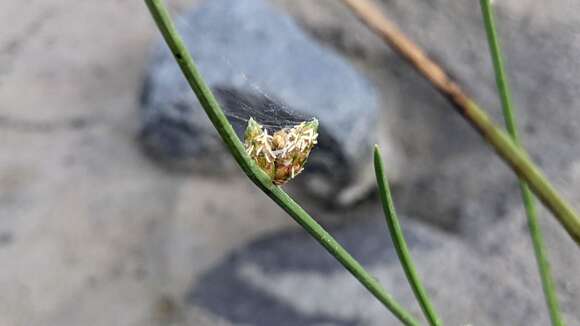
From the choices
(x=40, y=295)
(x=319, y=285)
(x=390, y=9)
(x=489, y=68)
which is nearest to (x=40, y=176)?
(x=40, y=295)

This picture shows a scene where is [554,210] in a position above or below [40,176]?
above

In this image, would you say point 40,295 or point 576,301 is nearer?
point 576,301

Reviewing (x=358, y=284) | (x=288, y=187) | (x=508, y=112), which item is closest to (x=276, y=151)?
(x=508, y=112)

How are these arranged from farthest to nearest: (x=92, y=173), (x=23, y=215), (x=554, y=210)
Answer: (x=92, y=173) < (x=23, y=215) < (x=554, y=210)

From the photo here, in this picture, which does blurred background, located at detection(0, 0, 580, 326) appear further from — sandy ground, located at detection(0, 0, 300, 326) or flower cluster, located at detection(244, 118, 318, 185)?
flower cluster, located at detection(244, 118, 318, 185)

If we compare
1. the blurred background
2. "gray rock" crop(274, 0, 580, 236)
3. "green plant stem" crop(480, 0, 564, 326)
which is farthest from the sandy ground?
"green plant stem" crop(480, 0, 564, 326)

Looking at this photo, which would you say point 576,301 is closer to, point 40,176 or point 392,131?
point 392,131

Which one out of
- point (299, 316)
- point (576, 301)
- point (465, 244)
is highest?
point (576, 301)
